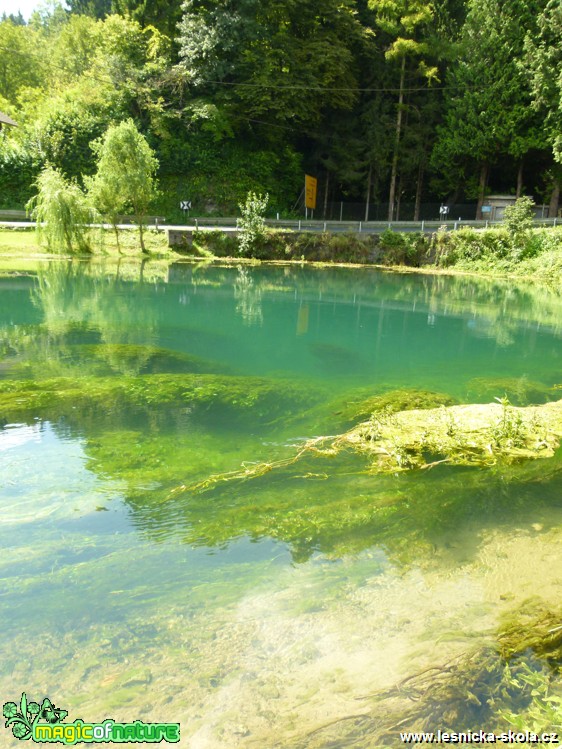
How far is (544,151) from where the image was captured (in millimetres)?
33625

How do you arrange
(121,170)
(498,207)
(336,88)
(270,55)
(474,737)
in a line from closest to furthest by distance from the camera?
(474,737)
(121,170)
(498,207)
(270,55)
(336,88)

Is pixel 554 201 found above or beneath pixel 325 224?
above

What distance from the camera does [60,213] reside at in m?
27.0

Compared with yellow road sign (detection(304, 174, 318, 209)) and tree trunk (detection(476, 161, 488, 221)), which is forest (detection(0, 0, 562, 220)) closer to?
tree trunk (detection(476, 161, 488, 221))

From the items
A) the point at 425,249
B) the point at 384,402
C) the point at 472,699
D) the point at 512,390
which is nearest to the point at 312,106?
the point at 425,249

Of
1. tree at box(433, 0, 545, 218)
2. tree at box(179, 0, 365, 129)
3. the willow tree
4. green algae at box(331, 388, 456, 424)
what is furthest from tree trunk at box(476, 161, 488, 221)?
green algae at box(331, 388, 456, 424)

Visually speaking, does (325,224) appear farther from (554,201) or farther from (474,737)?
(474,737)

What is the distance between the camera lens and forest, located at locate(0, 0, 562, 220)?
33.1 meters

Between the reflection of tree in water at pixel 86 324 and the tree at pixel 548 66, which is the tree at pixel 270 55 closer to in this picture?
the tree at pixel 548 66

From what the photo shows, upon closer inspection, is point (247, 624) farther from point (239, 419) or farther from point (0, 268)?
point (0, 268)

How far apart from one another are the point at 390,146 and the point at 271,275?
16411 mm

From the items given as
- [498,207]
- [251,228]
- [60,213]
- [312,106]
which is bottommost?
[60,213]

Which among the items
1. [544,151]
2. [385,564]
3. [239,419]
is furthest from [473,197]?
[385,564]

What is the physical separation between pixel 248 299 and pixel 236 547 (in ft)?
49.0
